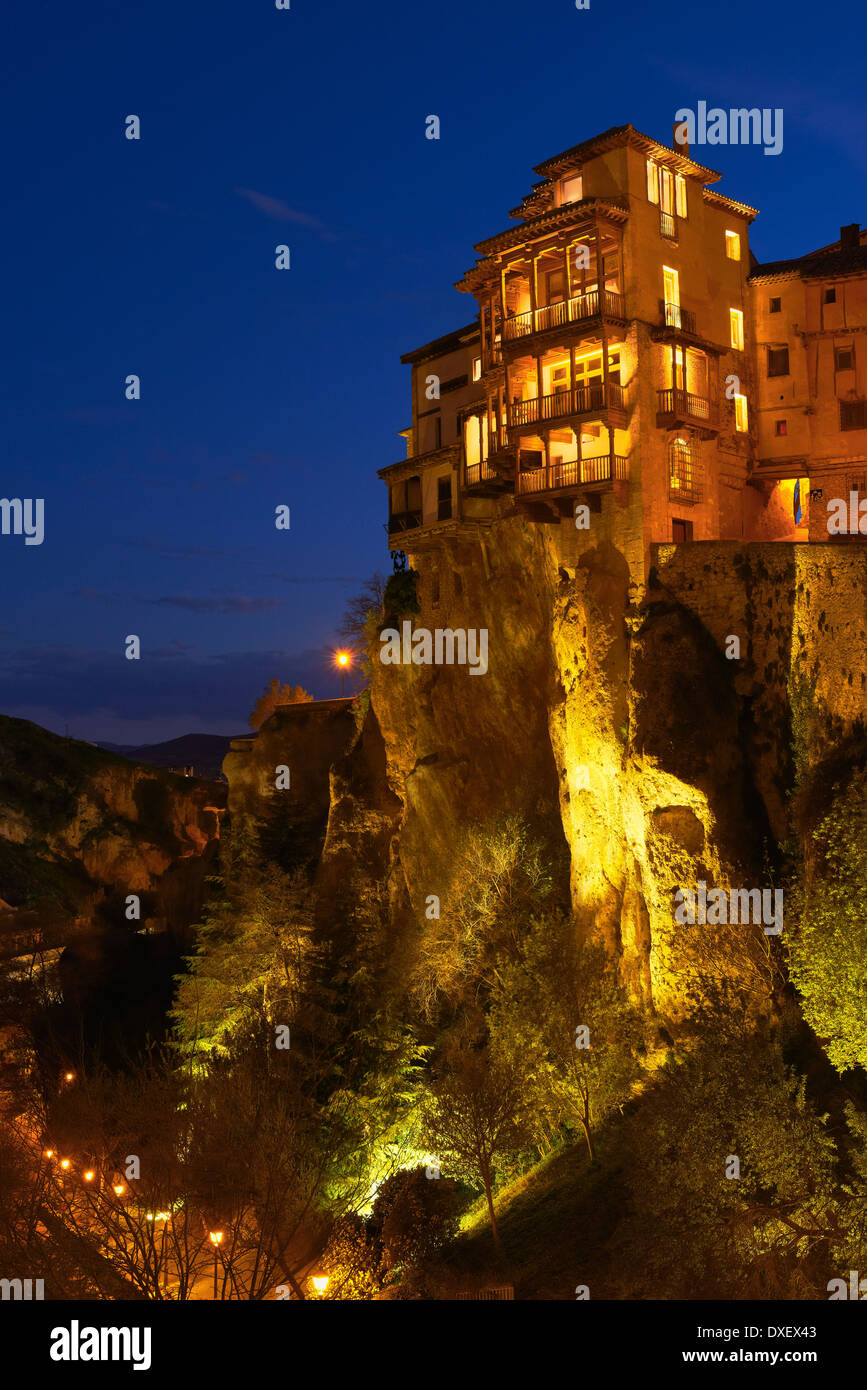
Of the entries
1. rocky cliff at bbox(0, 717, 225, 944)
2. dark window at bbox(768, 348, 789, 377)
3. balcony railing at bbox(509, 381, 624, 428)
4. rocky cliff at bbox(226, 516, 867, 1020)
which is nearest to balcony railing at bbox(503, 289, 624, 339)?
balcony railing at bbox(509, 381, 624, 428)

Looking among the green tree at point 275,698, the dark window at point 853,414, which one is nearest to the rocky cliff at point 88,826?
the green tree at point 275,698

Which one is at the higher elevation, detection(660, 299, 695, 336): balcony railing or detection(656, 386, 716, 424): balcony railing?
detection(660, 299, 695, 336): balcony railing

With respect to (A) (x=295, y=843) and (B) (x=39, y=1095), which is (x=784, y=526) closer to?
(A) (x=295, y=843)

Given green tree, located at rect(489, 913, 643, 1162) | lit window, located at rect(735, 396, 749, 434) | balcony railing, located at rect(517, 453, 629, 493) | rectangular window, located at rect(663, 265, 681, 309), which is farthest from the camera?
lit window, located at rect(735, 396, 749, 434)

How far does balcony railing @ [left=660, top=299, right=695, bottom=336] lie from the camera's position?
39.0m

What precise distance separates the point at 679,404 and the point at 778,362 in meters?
7.72

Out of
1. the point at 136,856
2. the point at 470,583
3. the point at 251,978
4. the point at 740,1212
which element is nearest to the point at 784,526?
the point at 470,583

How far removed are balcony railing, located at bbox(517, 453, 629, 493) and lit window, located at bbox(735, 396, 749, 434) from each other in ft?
23.8

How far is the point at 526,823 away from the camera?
45.2 m

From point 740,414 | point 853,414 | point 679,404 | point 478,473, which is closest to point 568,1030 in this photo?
point 679,404

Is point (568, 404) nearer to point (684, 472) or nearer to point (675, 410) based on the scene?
point (675, 410)

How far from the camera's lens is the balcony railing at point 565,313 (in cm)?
3791

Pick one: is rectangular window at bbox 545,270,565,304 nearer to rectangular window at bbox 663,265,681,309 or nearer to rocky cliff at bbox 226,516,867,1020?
rectangular window at bbox 663,265,681,309

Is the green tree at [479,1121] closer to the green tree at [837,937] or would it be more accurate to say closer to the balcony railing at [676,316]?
the green tree at [837,937]
